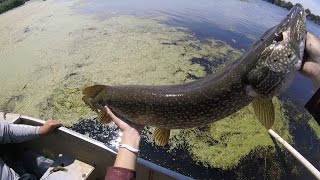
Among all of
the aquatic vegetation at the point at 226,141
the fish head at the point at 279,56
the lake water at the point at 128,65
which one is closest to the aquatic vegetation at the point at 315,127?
the lake water at the point at 128,65

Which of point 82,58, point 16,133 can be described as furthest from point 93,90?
point 82,58

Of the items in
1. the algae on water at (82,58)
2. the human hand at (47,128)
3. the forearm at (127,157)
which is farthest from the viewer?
the algae on water at (82,58)

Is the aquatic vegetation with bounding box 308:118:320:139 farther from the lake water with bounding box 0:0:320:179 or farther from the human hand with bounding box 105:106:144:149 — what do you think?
the human hand with bounding box 105:106:144:149

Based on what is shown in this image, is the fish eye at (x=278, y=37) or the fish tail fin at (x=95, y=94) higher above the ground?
the fish eye at (x=278, y=37)

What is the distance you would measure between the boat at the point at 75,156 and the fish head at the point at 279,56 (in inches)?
52.7

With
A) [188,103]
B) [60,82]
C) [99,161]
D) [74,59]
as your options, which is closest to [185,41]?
[74,59]

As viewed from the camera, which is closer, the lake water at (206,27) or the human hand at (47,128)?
the human hand at (47,128)

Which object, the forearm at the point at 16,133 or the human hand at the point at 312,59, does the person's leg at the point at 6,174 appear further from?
the human hand at the point at 312,59

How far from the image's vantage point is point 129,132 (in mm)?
2461

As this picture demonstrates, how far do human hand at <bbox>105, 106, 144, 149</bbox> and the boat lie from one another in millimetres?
745

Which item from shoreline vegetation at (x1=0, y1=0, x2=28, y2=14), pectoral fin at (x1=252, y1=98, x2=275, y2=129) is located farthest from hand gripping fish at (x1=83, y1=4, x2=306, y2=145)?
shoreline vegetation at (x1=0, y1=0, x2=28, y2=14)

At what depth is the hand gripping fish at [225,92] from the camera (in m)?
2.12

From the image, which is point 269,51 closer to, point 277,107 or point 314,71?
point 314,71

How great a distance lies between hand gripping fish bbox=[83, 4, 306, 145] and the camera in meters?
2.12
